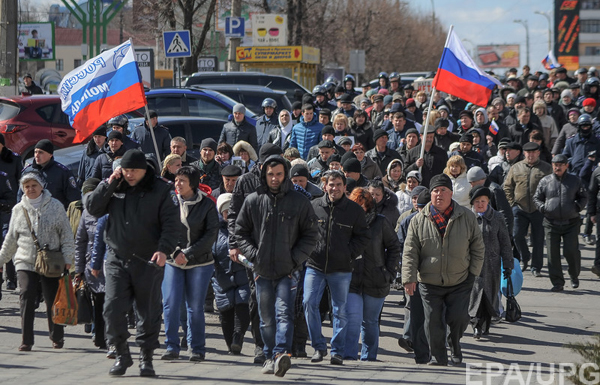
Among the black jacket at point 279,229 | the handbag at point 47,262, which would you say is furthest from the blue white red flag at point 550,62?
the handbag at point 47,262

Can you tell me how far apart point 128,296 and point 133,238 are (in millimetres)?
479

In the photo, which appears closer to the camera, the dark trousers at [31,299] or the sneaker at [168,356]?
the sneaker at [168,356]

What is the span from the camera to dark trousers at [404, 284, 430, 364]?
914 centimetres

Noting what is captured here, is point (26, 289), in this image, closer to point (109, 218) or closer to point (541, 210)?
point (109, 218)

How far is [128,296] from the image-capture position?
783cm

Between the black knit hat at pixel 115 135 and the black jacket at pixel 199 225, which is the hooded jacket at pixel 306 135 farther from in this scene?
the black jacket at pixel 199 225

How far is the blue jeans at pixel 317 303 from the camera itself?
8828 millimetres

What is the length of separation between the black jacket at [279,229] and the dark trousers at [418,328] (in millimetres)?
1427

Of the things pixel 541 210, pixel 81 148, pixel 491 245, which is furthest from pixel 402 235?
pixel 81 148

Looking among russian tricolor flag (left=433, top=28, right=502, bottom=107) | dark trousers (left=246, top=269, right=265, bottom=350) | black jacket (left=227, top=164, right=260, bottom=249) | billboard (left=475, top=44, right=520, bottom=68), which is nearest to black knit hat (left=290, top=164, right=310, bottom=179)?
black jacket (left=227, top=164, right=260, bottom=249)

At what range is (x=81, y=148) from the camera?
51.3 ft

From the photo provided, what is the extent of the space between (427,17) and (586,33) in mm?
21256

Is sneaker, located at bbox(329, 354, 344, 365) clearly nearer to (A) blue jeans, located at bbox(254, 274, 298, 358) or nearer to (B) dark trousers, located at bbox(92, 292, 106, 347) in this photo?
(A) blue jeans, located at bbox(254, 274, 298, 358)

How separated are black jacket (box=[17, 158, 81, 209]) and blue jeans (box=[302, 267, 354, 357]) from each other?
3.51 meters
